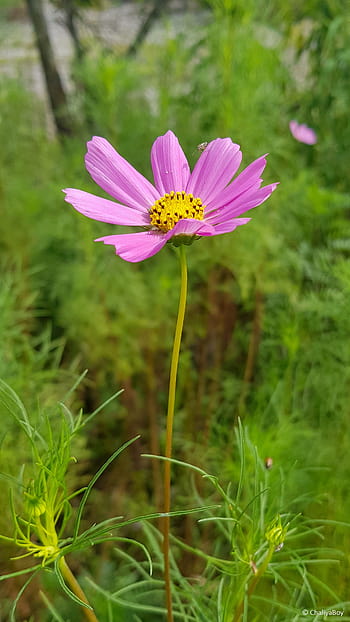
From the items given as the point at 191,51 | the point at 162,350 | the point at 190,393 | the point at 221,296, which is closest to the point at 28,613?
the point at 190,393

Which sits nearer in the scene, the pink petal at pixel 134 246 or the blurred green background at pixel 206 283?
the pink petal at pixel 134 246

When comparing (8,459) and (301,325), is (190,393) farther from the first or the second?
(8,459)

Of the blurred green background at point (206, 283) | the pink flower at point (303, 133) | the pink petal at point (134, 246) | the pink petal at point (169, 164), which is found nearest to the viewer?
the pink petal at point (134, 246)

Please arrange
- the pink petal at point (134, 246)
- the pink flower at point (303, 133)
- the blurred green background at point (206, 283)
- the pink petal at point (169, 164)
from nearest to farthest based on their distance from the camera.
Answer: the pink petal at point (134, 246) < the pink petal at point (169, 164) < the blurred green background at point (206, 283) < the pink flower at point (303, 133)

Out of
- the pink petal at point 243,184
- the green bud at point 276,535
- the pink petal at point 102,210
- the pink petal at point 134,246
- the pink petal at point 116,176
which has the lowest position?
the green bud at point 276,535

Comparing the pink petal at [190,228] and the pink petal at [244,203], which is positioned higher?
the pink petal at [244,203]

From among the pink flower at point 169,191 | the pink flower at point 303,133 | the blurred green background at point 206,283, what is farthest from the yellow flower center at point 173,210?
the pink flower at point 303,133

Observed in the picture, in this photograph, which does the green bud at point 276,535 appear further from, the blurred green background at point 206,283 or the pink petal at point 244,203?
the blurred green background at point 206,283

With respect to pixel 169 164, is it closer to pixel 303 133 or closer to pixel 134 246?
pixel 134 246
